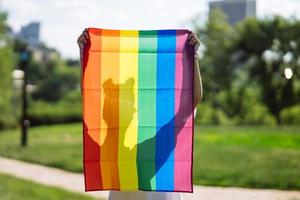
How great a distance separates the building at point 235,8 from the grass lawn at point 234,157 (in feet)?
11.1

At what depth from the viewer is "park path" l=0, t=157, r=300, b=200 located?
301 inches

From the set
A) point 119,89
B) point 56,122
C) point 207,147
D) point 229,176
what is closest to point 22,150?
point 207,147

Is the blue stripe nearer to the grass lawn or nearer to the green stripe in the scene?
the green stripe

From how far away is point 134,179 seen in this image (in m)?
2.88

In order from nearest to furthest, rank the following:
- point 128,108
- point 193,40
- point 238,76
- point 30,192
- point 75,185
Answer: point 193,40 < point 128,108 < point 30,192 < point 75,185 < point 238,76

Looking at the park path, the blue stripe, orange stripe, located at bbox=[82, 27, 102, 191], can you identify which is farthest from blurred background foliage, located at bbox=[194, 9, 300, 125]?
orange stripe, located at bbox=[82, 27, 102, 191]

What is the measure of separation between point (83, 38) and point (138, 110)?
457 millimetres

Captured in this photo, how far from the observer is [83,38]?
283cm

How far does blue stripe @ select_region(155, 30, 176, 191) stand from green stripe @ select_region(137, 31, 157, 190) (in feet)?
0.08

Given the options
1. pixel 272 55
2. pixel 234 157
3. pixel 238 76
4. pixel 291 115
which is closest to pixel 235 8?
pixel 272 55

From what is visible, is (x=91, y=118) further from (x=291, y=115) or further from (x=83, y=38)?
(x=291, y=115)

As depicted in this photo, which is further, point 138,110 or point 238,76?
point 238,76

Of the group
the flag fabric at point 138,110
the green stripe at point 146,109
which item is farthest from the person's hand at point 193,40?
the green stripe at point 146,109

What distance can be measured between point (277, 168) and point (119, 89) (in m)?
7.14
